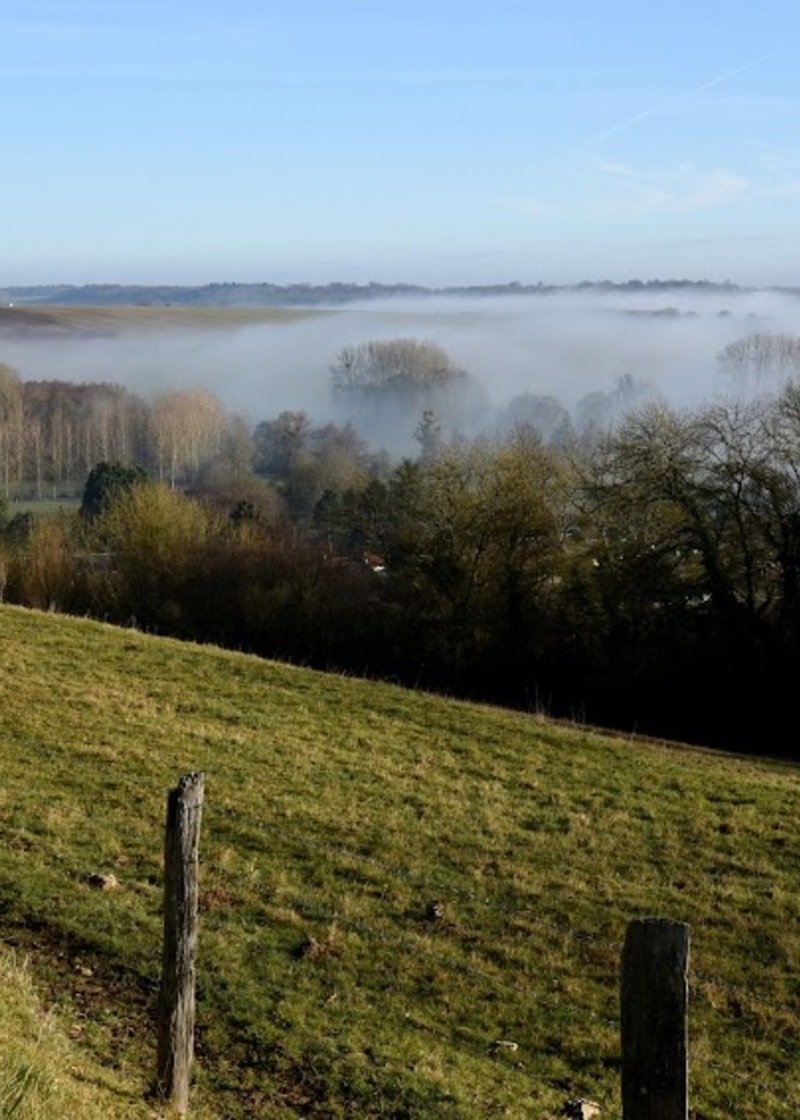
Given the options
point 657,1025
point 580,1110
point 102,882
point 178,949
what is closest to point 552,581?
point 102,882

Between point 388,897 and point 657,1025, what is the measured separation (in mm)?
8537

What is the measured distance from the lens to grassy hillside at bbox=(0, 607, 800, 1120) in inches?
380

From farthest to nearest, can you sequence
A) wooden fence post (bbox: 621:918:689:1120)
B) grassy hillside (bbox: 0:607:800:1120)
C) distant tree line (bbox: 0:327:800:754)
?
distant tree line (bbox: 0:327:800:754), grassy hillside (bbox: 0:607:800:1120), wooden fence post (bbox: 621:918:689:1120)

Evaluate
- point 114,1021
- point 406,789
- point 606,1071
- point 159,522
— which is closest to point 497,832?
point 406,789

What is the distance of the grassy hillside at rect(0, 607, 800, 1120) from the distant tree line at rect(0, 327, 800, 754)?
2041cm

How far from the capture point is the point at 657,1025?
5129 mm

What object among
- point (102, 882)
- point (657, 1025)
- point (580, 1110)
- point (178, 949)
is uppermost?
point (657, 1025)

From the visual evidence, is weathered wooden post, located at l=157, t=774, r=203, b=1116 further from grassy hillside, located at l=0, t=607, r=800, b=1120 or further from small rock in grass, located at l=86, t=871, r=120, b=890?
small rock in grass, located at l=86, t=871, r=120, b=890

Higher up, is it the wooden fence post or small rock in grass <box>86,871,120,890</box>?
the wooden fence post

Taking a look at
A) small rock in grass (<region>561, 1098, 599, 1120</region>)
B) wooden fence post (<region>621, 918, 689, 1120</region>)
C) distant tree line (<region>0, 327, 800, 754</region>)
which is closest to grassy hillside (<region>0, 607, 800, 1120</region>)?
small rock in grass (<region>561, 1098, 599, 1120</region>)

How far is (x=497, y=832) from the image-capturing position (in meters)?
16.3

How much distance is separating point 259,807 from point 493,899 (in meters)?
3.80

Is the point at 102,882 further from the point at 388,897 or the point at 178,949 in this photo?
the point at 178,949

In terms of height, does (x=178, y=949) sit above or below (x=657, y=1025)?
below
